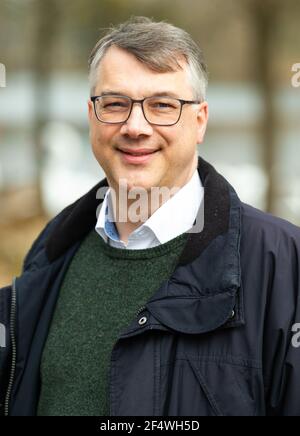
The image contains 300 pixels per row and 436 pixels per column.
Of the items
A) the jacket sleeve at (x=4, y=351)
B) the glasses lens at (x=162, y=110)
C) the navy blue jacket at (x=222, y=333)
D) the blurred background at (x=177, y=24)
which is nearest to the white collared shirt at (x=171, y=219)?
the navy blue jacket at (x=222, y=333)

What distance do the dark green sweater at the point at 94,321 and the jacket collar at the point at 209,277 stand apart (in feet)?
0.40

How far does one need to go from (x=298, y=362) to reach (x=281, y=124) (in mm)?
5789

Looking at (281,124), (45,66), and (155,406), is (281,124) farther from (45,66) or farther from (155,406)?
(155,406)

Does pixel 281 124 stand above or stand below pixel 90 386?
above

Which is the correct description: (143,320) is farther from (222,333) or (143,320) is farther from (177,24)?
(177,24)

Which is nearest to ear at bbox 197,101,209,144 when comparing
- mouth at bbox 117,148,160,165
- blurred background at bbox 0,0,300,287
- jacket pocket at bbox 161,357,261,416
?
mouth at bbox 117,148,160,165

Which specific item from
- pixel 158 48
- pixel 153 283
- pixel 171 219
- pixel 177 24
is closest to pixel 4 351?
pixel 153 283

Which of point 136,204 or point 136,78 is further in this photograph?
point 136,204

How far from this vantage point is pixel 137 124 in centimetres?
242

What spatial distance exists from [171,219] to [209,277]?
13.0 inches

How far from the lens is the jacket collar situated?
2217 millimetres

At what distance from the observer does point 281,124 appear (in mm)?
7684

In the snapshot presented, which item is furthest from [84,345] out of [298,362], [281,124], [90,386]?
[281,124]

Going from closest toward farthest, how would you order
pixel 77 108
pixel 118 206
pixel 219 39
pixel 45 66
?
1. pixel 118 206
2. pixel 219 39
3. pixel 45 66
4. pixel 77 108
